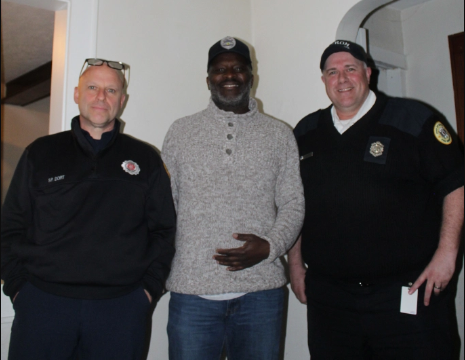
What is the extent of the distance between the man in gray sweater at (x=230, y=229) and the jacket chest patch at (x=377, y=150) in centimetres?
30

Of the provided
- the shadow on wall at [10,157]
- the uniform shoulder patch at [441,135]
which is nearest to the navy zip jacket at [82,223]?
the uniform shoulder patch at [441,135]

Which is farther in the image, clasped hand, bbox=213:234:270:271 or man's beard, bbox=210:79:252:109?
man's beard, bbox=210:79:252:109

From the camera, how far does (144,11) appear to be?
7.55 ft

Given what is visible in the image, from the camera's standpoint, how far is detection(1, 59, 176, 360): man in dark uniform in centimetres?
137

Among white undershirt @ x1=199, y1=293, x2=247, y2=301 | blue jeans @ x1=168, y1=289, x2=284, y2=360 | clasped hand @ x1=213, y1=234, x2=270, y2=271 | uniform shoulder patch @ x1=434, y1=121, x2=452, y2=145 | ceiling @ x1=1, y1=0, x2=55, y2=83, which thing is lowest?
blue jeans @ x1=168, y1=289, x2=284, y2=360

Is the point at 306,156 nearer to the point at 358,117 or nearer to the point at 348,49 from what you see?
the point at 358,117

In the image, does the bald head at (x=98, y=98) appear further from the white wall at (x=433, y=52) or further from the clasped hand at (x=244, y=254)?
the white wall at (x=433, y=52)

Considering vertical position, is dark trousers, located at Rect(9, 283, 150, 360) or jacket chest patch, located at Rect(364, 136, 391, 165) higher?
jacket chest patch, located at Rect(364, 136, 391, 165)

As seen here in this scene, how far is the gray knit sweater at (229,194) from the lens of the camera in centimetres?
158

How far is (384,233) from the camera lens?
157 centimetres

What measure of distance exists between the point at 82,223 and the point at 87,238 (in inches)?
2.2

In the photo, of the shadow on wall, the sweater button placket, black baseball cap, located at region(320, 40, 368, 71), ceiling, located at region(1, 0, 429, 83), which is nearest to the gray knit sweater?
the sweater button placket

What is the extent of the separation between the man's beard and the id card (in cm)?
99

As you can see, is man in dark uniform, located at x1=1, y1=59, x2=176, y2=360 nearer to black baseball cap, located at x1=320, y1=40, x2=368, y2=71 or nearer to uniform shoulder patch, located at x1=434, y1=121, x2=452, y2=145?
black baseball cap, located at x1=320, y1=40, x2=368, y2=71
